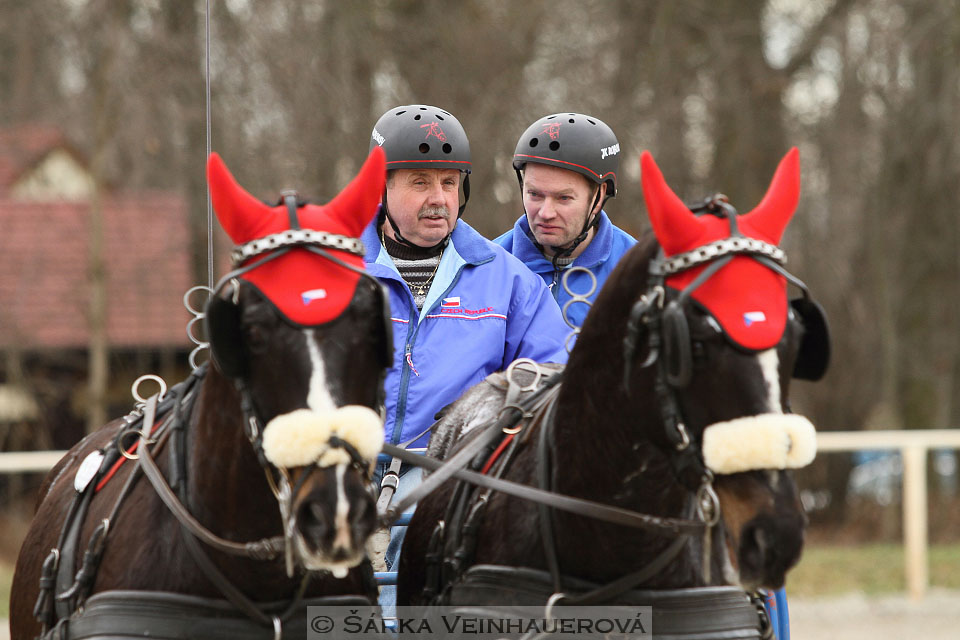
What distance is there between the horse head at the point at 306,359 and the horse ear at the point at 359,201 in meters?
0.06

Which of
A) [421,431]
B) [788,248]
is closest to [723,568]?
[421,431]

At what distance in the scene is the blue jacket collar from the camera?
4754mm

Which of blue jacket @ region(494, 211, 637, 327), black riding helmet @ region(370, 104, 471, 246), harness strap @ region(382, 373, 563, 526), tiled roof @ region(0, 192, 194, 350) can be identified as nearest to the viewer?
harness strap @ region(382, 373, 563, 526)

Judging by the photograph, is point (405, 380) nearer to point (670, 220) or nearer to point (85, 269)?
point (670, 220)

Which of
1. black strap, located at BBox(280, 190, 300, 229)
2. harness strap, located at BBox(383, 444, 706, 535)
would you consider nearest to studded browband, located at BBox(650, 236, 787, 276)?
harness strap, located at BBox(383, 444, 706, 535)

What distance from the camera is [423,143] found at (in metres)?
4.37

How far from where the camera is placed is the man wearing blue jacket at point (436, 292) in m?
4.26

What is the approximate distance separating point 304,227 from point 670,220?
0.92 m

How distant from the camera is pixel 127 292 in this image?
1296 centimetres

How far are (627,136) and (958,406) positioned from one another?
634 cm

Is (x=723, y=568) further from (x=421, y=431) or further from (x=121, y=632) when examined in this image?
(x=121, y=632)

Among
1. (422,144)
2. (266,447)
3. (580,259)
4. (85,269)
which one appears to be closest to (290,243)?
(266,447)

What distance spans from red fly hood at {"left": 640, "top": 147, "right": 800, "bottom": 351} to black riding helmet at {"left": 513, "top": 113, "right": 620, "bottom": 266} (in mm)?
1512

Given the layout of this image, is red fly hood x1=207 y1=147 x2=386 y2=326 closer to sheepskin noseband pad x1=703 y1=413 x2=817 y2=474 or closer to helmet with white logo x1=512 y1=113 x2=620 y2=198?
sheepskin noseband pad x1=703 y1=413 x2=817 y2=474
